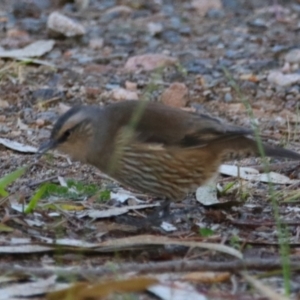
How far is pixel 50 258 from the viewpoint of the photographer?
498cm

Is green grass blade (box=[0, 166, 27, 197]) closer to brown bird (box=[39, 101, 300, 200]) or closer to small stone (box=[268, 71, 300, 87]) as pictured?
brown bird (box=[39, 101, 300, 200])

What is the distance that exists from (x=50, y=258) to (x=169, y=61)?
521cm

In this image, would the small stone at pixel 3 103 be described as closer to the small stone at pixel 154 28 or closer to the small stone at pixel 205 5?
the small stone at pixel 154 28

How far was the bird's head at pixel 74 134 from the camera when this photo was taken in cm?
582

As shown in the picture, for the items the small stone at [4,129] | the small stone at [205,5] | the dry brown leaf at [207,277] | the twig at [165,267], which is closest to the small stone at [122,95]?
the small stone at [4,129]

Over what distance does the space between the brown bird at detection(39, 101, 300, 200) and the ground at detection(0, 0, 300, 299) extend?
0.24 metres

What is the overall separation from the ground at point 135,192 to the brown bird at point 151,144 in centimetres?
24

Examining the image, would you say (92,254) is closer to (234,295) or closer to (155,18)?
(234,295)

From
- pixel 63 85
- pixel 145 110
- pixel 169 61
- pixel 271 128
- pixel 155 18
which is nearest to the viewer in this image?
pixel 145 110

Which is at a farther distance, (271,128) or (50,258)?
(271,128)

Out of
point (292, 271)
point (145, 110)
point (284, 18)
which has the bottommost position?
point (284, 18)

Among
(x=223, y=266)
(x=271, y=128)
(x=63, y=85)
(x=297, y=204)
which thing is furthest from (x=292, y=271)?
(x=63, y=85)

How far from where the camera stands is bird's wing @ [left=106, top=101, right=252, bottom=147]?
5.81 metres

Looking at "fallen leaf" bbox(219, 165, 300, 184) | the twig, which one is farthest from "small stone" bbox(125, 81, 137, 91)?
the twig
